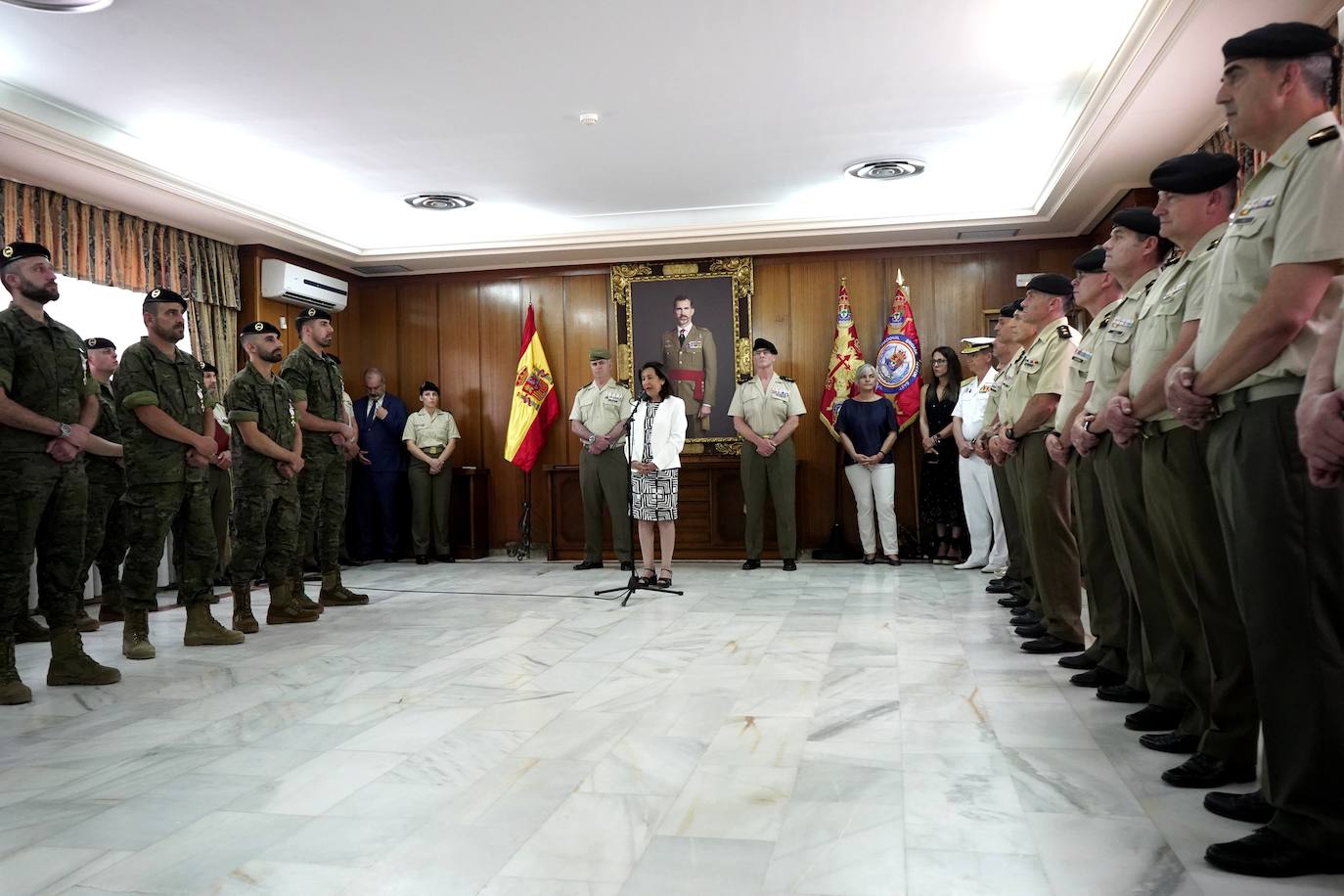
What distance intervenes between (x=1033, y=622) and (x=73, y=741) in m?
4.14

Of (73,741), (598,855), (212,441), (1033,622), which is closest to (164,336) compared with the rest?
(212,441)

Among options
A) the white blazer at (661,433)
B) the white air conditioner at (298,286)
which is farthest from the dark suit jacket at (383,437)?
the white blazer at (661,433)

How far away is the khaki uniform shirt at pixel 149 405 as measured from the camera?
440cm

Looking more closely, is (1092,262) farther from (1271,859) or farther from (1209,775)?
(1271,859)

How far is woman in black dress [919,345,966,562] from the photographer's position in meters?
7.67

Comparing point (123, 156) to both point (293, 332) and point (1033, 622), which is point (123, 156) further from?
point (1033, 622)

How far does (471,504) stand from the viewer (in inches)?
348

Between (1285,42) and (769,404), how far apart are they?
569 cm

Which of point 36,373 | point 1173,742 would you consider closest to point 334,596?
point 36,373

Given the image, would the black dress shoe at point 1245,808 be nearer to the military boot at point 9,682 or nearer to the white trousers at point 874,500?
the military boot at point 9,682

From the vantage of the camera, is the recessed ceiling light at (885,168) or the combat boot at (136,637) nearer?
the combat boot at (136,637)

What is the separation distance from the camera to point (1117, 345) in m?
3.01

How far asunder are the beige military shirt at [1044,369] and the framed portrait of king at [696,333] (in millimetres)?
4286

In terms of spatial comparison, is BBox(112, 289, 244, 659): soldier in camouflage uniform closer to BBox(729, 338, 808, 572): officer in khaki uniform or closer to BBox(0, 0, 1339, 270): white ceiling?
BBox(0, 0, 1339, 270): white ceiling
